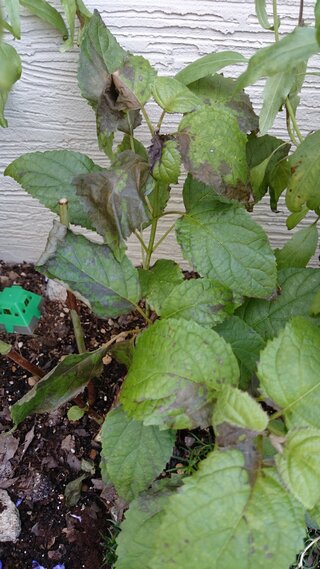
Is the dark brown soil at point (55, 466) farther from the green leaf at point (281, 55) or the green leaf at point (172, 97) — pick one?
the green leaf at point (281, 55)

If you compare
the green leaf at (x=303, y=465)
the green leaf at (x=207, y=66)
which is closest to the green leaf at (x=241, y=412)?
the green leaf at (x=303, y=465)

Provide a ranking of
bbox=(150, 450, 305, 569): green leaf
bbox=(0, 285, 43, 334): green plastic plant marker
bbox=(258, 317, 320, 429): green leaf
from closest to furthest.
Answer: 1. bbox=(150, 450, 305, 569): green leaf
2. bbox=(258, 317, 320, 429): green leaf
3. bbox=(0, 285, 43, 334): green plastic plant marker

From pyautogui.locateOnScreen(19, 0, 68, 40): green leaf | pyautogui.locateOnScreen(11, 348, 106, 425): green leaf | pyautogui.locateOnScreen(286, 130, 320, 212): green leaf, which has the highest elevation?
pyautogui.locateOnScreen(19, 0, 68, 40): green leaf

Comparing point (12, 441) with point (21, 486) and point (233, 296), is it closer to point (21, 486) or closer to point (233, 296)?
point (21, 486)

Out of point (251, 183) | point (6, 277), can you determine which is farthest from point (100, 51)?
point (6, 277)

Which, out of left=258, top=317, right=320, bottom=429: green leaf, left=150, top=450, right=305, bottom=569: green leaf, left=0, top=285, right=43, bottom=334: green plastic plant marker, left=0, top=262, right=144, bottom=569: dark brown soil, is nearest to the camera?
left=150, top=450, right=305, bottom=569: green leaf

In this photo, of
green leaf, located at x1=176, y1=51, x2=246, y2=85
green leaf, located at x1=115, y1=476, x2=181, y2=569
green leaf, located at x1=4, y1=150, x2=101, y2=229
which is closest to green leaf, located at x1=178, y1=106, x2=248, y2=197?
green leaf, located at x1=176, y1=51, x2=246, y2=85

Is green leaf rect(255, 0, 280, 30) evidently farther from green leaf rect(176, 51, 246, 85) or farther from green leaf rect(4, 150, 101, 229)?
green leaf rect(4, 150, 101, 229)
